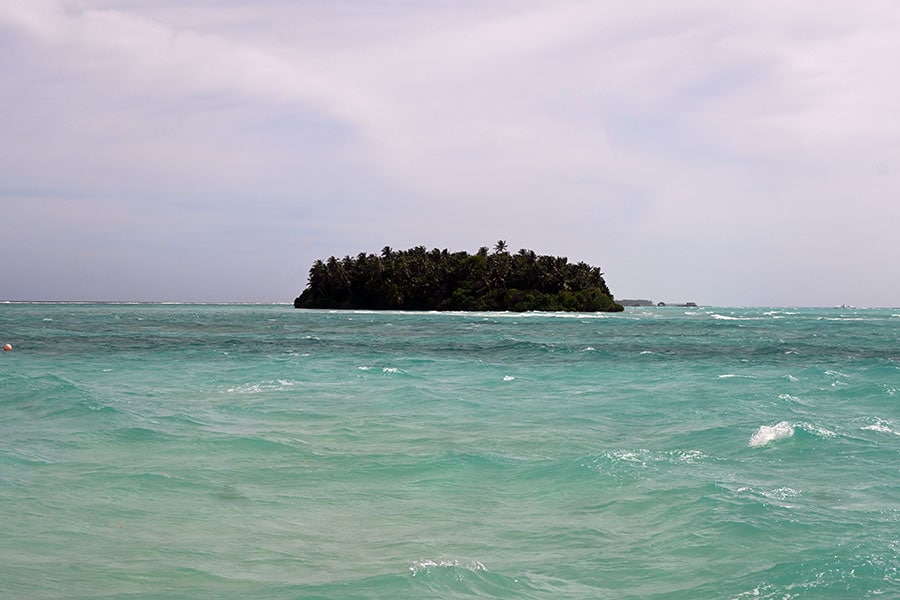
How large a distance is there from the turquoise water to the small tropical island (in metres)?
106

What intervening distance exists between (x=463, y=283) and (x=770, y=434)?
12054cm

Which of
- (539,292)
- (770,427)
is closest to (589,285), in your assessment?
(539,292)

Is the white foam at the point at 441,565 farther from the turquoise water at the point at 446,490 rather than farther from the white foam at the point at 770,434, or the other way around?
the white foam at the point at 770,434

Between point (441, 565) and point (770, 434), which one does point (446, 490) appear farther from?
point (770, 434)

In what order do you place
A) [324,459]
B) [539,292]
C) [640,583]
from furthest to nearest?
[539,292], [324,459], [640,583]

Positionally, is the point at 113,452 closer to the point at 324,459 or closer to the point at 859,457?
the point at 324,459

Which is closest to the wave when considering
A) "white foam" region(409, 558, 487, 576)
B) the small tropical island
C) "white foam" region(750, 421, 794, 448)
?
"white foam" region(750, 421, 794, 448)

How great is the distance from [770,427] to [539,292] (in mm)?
115416

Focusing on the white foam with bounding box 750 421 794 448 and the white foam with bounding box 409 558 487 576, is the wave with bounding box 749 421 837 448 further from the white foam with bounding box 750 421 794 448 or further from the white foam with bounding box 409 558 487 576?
the white foam with bounding box 409 558 487 576

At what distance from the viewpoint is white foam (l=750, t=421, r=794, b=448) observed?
1501cm

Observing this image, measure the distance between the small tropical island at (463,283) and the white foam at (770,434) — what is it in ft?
370

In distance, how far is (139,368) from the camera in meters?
30.4

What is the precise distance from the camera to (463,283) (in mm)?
135875

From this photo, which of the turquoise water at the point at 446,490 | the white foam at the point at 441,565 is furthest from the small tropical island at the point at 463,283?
the white foam at the point at 441,565
